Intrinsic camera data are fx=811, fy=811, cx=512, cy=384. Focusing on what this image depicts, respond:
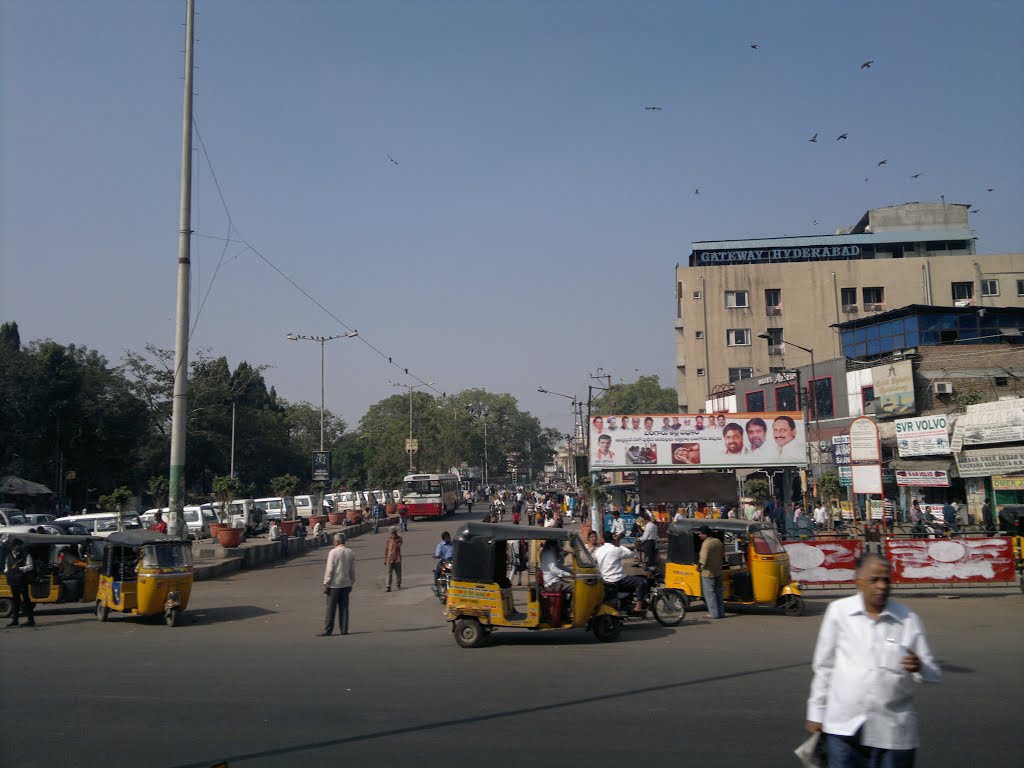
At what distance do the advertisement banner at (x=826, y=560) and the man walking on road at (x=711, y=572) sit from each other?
2.90 metres

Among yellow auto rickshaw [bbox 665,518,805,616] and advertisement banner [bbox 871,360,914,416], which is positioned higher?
advertisement banner [bbox 871,360,914,416]

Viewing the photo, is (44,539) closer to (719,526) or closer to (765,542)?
(719,526)

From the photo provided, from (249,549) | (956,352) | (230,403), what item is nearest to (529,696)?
(249,549)

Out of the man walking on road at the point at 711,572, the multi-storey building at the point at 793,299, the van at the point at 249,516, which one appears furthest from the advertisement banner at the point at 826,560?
the multi-storey building at the point at 793,299

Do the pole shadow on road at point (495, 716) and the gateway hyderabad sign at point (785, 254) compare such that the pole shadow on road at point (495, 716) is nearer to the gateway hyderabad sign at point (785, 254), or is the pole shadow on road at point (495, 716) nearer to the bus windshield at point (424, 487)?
the bus windshield at point (424, 487)

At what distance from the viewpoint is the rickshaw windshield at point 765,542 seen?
14578 millimetres

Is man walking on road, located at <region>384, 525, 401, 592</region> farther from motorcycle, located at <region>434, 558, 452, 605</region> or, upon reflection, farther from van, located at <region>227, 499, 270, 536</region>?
van, located at <region>227, 499, 270, 536</region>

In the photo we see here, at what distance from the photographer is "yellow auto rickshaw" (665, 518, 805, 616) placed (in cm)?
1448

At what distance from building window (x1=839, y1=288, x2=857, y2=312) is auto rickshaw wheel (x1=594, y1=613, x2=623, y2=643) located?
56.3 m

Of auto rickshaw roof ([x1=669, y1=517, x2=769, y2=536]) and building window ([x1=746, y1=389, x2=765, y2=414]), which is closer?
auto rickshaw roof ([x1=669, y1=517, x2=769, y2=536])

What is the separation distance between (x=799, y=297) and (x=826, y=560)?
163 feet

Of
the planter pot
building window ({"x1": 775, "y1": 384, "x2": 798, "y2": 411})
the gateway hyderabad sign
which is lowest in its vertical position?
the planter pot

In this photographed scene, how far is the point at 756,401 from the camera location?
51.2 metres

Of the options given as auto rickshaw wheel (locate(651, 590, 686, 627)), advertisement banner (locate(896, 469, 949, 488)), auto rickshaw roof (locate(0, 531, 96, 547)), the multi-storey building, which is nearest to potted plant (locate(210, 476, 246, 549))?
auto rickshaw roof (locate(0, 531, 96, 547))
